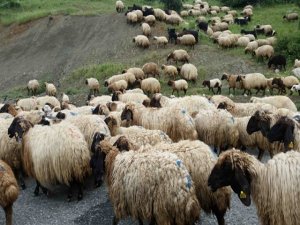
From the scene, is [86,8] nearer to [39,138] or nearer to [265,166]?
[39,138]

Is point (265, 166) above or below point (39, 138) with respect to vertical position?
above

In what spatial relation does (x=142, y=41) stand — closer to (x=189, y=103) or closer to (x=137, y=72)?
(x=137, y=72)

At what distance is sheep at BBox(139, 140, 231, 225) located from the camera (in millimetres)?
7555

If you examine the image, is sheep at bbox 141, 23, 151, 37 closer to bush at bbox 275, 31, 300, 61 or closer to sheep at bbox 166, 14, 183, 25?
sheep at bbox 166, 14, 183, 25

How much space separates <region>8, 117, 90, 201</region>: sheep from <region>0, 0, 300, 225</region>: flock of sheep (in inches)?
0.9

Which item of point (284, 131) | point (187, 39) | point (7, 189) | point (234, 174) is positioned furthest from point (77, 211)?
point (187, 39)

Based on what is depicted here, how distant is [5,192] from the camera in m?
7.92

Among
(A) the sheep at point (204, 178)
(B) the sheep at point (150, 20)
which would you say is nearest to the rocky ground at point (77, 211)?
(A) the sheep at point (204, 178)

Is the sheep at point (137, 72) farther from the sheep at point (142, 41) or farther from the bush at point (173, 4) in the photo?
the bush at point (173, 4)

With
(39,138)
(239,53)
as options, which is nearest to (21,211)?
(39,138)

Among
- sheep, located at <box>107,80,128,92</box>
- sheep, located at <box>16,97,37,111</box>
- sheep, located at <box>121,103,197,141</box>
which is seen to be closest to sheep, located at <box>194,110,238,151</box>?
sheep, located at <box>121,103,197,141</box>

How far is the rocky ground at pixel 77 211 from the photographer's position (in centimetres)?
866

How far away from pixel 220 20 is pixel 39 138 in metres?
31.8

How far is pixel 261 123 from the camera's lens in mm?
10336
